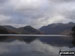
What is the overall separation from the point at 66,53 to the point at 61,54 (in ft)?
2.26

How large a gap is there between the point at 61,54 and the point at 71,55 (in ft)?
4.62

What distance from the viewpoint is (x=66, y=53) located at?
20.9 metres

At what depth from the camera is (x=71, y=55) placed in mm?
21078

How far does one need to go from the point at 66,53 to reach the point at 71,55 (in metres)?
0.79

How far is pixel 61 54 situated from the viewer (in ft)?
68.6
